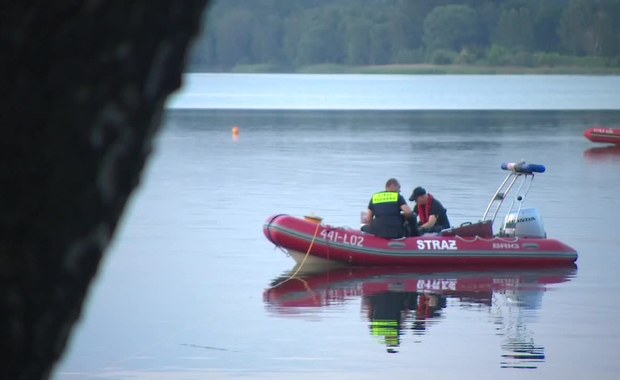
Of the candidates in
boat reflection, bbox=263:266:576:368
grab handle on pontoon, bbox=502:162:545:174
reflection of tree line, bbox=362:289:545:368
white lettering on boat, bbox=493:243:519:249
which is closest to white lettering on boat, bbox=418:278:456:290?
boat reflection, bbox=263:266:576:368

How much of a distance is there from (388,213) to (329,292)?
4.16ft

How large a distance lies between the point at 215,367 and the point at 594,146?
3411 cm

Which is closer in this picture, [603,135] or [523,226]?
[523,226]

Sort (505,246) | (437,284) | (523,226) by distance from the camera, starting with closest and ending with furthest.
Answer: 1. (437,284)
2. (505,246)
3. (523,226)

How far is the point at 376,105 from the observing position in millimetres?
91750

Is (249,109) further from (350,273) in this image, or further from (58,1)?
(58,1)

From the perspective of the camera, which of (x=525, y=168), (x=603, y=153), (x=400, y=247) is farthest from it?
(x=603, y=153)

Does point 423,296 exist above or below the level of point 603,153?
above

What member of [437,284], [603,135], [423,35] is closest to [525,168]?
→ [437,284]

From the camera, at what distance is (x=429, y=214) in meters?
15.6

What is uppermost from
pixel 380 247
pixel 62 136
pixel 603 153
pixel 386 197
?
pixel 62 136

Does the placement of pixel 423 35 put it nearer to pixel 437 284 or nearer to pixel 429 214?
pixel 429 214

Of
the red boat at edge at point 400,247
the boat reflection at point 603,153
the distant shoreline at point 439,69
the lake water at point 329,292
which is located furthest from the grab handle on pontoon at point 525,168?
the distant shoreline at point 439,69

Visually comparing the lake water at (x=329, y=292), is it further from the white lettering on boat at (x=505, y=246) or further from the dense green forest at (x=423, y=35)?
the dense green forest at (x=423, y=35)
